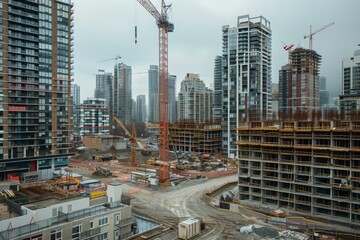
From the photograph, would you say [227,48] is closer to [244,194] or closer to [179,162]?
[179,162]

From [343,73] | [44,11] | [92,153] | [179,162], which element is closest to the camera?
[44,11]

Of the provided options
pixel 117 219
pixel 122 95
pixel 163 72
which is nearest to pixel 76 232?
pixel 117 219

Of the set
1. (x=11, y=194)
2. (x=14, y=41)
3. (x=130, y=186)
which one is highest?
(x=14, y=41)

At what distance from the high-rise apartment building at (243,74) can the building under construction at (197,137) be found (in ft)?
18.1

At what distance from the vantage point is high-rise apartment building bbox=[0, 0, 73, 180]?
2071 inches

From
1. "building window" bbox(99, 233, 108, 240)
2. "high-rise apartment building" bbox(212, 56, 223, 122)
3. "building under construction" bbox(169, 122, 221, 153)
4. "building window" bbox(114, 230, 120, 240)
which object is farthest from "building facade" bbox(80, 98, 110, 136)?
"building window" bbox(99, 233, 108, 240)

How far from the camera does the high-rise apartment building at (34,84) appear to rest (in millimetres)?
52594

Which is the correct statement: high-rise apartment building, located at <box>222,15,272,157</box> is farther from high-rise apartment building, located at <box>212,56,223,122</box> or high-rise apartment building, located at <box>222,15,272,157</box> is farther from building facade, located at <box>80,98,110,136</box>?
building facade, located at <box>80,98,110,136</box>

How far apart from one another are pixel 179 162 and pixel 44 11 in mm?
44305

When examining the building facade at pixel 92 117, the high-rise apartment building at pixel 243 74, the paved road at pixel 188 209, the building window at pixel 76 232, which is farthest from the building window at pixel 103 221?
the building facade at pixel 92 117

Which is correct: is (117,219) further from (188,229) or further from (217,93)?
(217,93)

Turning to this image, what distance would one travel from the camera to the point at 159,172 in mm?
55625

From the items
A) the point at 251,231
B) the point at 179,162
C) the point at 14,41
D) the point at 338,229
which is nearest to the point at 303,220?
the point at 338,229

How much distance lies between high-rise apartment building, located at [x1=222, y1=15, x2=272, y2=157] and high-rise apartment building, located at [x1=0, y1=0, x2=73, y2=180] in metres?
43.2
